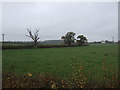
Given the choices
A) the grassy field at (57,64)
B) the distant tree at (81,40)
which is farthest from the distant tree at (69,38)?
the grassy field at (57,64)

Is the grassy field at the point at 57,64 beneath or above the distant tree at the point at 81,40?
beneath

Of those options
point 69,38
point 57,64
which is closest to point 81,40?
point 69,38

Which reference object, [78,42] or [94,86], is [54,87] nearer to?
[94,86]

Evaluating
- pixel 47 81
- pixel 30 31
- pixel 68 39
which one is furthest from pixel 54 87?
pixel 68 39

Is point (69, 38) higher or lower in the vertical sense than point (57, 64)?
higher

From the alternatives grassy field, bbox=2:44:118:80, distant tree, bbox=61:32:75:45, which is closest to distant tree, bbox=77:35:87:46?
distant tree, bbox=61:32:75:45

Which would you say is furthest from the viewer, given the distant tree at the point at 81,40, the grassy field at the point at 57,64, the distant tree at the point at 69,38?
the distant tree at the point at 81,40

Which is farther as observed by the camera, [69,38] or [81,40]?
[81,40]

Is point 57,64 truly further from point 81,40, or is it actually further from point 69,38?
point 81,40

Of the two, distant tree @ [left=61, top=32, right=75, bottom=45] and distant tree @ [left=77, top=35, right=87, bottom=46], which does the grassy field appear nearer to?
distant tree @ [left=61, top=32, right=75, bottom=45]

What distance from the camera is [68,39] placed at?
6644 centimetres

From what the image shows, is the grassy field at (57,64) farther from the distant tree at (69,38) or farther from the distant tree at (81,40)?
the distant tree at (81,40)

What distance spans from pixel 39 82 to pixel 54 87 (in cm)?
62

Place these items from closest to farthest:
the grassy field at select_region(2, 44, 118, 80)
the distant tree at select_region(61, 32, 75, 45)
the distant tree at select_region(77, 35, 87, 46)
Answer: the grassy field at select_region(2, 44, 118, 80) < the distant tree at select_region(61, 32, 75, 45) < the distant tree at select_region(77, 35, 87, 46)
